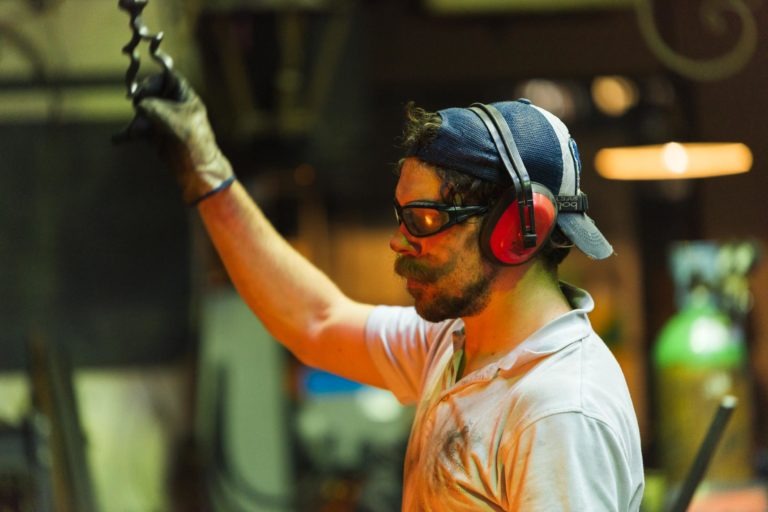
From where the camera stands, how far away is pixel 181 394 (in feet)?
12.5

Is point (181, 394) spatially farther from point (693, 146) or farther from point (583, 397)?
point (583, 397)

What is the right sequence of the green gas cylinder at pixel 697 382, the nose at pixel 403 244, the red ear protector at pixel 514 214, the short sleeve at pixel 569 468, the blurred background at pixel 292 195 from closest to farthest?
the short sleeve at pixel 569 468 → the red ear protector at pixel 514 214 → the nose at pixel 403 244 → the blurred background at pixel 292 195 → the green gas cylinder at pixel 697 382

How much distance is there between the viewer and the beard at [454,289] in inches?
63.2

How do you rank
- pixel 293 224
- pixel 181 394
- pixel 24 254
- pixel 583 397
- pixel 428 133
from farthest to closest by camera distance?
pixel 293 224, pixel 181 394, pixel 24 254, pixel 428 133, pixel 583 397

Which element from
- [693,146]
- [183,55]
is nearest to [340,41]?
[183,55]

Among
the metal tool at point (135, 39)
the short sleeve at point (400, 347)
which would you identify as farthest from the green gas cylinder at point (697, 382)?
the metal tool at point (135, 39)

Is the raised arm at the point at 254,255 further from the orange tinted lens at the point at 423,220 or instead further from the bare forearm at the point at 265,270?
the orange tinted lens at the point at 423,220

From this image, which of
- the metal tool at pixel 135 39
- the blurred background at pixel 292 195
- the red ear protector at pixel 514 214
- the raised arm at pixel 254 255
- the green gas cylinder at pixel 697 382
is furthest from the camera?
the green gas cylinder at pixel 697 382

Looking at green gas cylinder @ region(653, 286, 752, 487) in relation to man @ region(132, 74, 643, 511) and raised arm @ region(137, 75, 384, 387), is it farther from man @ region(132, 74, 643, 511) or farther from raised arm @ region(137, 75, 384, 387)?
man @ region(132, 74, 643, 511)

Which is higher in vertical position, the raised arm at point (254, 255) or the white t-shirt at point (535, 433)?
the raised arm at point (254, 255)

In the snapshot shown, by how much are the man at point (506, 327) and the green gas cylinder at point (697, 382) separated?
1750 millimetres

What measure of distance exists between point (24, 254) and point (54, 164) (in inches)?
11.0

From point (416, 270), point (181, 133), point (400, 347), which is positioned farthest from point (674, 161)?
point (416, 270)

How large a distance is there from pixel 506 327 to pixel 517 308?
31mm
